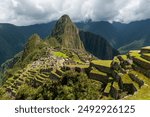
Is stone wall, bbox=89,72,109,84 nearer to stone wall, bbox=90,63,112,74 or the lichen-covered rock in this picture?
stone wall, bbox=90,63,112,74

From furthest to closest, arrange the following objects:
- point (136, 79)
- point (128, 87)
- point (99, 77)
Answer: point (99, 77)
point (136, 79)
point (128, 87)

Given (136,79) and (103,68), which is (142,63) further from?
(103,68)

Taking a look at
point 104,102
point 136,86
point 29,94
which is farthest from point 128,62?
point 104,102

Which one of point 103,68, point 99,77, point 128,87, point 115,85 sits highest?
point 103,68

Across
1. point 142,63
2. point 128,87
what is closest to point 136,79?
point 128,87

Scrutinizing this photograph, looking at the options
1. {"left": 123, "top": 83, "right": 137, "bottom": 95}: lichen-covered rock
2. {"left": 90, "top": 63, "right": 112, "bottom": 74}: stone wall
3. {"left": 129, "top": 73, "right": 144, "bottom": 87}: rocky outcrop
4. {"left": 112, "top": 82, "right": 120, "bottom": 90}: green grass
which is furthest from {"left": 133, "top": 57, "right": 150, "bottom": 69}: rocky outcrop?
{"left": 90, "top": 63, "right": 112, "bottom": 74}: stone wall

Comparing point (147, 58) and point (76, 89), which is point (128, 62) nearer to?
point (147, 58)

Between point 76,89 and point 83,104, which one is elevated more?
point 83,104

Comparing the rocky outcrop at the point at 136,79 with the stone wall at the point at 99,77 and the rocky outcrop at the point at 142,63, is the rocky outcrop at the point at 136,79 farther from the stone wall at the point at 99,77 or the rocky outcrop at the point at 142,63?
the stone wall at the point at 99,77

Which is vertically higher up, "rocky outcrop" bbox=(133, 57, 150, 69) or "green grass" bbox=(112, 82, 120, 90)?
"rocky outcrop" bbox=(133, 57, 150, 69)

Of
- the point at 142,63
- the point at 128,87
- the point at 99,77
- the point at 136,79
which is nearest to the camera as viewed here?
the point at 128,87

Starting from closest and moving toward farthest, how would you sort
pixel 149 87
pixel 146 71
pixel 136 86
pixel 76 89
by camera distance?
pixel 76 89
pixel 149 87
pixel 136 86
pixel 146 71
